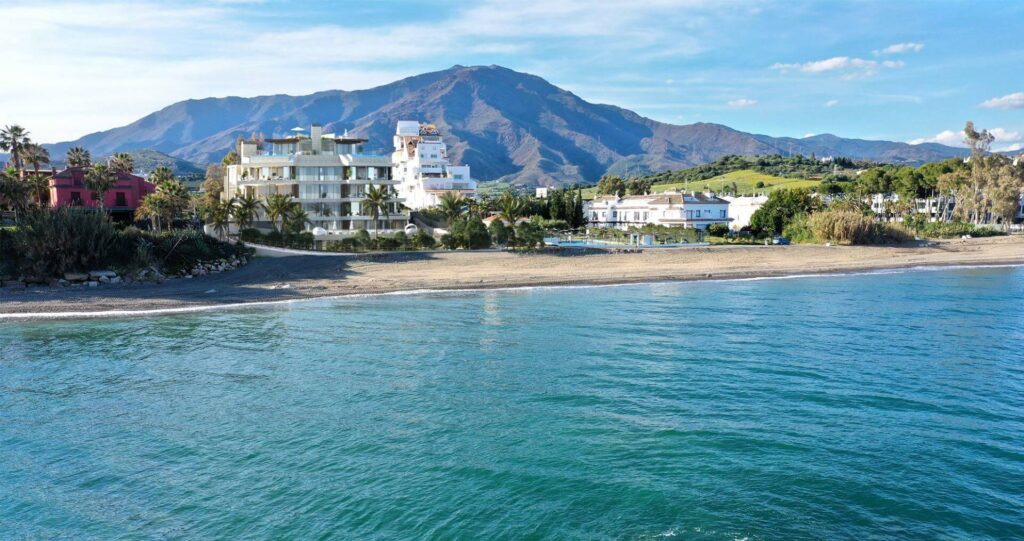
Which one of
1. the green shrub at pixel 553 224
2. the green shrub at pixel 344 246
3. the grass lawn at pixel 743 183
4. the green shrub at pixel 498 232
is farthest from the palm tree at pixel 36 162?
the grass lawn at pixel 743 183

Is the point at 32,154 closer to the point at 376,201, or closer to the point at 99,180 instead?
the point at 99,180

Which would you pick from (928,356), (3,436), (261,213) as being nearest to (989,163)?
(928,356)

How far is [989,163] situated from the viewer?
88875 millimetres

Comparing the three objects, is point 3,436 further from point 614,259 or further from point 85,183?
point 85,183

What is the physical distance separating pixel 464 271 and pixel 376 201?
16321mm

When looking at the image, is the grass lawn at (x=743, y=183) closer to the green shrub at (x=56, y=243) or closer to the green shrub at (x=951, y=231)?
the green shrub at (x=951, y=231)

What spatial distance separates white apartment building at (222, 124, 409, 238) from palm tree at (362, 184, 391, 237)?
1.03m

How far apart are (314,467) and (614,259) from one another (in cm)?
4532

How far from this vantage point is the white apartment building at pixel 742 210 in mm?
86875

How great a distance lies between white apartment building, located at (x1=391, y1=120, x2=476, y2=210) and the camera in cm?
9862

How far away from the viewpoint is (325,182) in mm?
69062

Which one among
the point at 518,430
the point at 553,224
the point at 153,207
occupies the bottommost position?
the point at 518,430

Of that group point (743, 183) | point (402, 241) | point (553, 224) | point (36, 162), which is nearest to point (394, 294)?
point (402, 241)

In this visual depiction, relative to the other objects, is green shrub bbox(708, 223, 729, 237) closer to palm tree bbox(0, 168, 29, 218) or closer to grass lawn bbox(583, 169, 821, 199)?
grass lawn bbox(583, 169, 821, 199)
